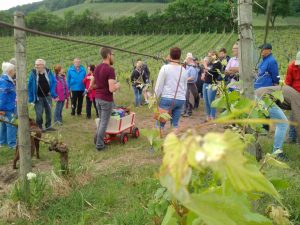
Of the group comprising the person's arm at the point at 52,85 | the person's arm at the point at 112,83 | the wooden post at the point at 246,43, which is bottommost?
the person's arm at the point at 52,85

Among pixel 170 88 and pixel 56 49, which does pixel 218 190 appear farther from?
pixel 56 49

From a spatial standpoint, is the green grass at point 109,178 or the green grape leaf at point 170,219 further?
the green grass at point 109,178

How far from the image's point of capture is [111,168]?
17.4ft

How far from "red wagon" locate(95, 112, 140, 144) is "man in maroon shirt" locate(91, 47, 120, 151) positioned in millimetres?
408

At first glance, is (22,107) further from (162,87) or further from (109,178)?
(162,87)

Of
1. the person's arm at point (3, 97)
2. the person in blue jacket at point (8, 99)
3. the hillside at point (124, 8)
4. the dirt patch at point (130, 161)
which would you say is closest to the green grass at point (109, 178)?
the dirt patch at point (130, 161)

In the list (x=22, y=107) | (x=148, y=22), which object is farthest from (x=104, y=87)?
(x=148, y=22)

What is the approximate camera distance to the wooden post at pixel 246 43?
5.57 feet

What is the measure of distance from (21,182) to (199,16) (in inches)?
2420

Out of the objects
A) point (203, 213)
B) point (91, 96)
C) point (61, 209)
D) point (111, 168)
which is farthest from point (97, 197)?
point (91, 96)

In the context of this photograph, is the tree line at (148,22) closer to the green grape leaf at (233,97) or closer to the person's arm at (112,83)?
the person's arm at (112,83)

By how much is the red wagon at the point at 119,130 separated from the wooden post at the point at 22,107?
3.01m

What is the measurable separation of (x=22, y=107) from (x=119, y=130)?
3.16 m

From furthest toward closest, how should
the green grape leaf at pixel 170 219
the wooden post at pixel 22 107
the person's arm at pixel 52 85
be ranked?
the person's arm at pixel 52 85 < the wooden post at pixel 22 107 < the green grape leaf at pixel 170 219
